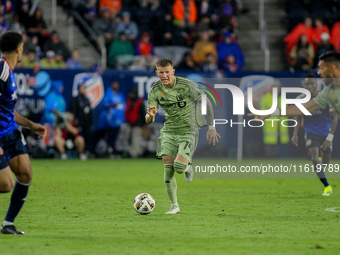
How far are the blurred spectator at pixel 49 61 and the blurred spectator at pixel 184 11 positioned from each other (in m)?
5.02

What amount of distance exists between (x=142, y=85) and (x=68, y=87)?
247 cm

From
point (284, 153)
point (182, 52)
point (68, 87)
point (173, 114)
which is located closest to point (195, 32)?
point (182, 52)

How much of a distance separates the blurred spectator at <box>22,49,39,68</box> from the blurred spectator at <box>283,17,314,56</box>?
929cm

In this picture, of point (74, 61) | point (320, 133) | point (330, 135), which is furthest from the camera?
point (74, 61)

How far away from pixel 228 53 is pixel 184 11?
8.42 feet

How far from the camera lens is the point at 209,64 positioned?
19.7 m

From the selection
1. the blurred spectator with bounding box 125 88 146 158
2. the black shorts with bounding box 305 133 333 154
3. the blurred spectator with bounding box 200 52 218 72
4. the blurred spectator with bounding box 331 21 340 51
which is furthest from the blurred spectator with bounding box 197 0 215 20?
the black shorts with bounding box 305 133 333 154

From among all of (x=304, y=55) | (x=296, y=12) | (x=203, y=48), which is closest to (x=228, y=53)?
(x=203, y=48)

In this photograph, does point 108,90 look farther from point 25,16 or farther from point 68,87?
point 25,16

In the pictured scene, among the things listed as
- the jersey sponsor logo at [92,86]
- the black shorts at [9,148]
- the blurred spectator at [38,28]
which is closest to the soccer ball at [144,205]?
the black shorts at [9,148]

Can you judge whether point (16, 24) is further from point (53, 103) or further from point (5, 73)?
point (5, 73)

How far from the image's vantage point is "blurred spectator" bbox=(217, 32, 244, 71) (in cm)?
2031

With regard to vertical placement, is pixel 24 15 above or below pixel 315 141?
above

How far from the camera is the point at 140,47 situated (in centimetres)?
2008
